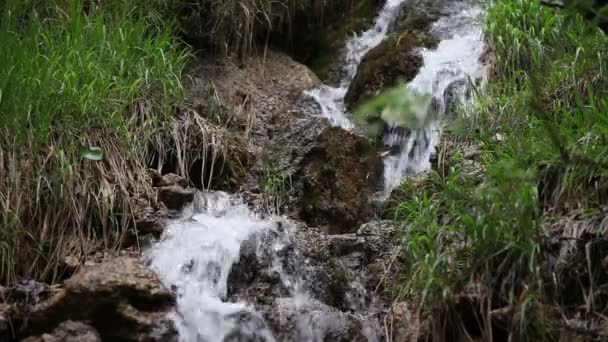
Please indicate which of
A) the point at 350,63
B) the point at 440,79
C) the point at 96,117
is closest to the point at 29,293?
the point at 96,117

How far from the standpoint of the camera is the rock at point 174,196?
386cm

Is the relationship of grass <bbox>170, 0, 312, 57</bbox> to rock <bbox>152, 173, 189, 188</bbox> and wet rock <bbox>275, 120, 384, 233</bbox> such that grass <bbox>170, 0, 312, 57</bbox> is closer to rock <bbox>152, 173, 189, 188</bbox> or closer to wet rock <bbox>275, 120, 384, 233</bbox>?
wet rock <bbox>275, 120, 384, 233</bbox>

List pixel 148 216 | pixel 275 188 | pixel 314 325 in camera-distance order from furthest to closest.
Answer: pixel 275 188
pixel 148 216
pixel 314 325

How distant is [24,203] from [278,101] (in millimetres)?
2410

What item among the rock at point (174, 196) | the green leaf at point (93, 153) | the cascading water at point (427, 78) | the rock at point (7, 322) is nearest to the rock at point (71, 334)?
the rock at point (7, 322)

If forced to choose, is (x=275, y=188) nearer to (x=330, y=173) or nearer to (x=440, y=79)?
(x=330, y=173)

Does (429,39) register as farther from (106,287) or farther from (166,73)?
(106,287)

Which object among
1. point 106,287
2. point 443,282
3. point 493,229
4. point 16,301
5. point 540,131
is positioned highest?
point 540,131

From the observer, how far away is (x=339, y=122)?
5.18 metres

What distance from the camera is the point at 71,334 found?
9.15 feet

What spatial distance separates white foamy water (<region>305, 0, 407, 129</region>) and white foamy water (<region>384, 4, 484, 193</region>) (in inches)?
19.2

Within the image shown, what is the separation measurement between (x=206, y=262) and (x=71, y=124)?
111 centimetres

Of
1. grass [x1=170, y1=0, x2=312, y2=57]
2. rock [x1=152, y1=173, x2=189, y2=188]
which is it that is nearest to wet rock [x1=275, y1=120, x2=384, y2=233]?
rock [x1=152, y1=173, x2=189, y2=188]

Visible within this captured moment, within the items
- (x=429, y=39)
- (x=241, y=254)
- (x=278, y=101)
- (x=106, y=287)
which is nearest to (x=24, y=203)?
(x=106, y=287)
